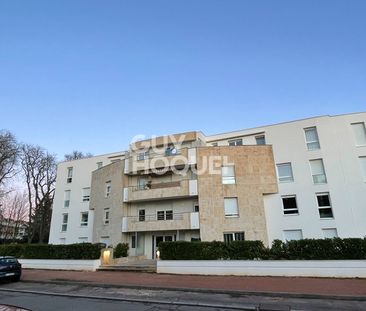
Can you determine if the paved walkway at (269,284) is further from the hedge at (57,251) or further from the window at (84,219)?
the window at (84,219)

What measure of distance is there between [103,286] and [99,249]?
680 centimetres

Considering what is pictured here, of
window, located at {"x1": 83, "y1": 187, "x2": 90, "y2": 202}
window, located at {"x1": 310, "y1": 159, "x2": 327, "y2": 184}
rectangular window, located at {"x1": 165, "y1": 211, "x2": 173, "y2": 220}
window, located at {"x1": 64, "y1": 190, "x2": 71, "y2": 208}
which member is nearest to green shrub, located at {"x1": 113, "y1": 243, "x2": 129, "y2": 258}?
rectangular window, located at {"x1": 165, "y1": 211, "x2": 173, "y2": 220}

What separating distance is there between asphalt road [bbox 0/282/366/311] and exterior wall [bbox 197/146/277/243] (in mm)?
10580

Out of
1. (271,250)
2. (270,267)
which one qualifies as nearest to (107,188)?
(271,250)

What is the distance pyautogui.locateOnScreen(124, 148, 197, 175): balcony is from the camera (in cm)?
2373

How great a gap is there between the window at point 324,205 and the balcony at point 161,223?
30.3 feet

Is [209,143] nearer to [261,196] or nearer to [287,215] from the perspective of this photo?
[261,196]

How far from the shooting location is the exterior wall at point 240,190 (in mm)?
20719

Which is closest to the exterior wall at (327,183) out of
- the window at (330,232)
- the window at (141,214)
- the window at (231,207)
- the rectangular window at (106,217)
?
Answer: the window at (330,232)

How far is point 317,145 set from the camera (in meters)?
21.9

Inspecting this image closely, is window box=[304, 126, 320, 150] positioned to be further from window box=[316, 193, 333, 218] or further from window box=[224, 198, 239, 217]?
window box=[224, 198, 239, 217]

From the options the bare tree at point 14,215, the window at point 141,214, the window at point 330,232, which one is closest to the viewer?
the window at point 330,232

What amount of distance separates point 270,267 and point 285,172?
9.98 metres

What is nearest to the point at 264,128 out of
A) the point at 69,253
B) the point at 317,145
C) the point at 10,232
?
the point at 317,145
